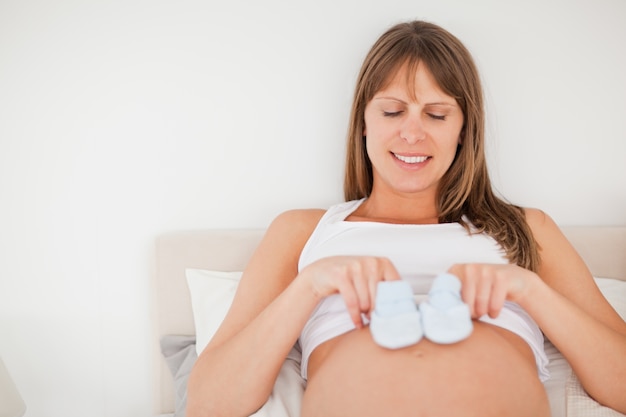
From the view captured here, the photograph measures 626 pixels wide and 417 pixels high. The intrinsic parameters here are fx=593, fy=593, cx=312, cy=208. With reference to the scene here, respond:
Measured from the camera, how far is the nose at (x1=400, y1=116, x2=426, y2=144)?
4.63ft

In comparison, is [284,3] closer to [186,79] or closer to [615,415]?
[186,79]

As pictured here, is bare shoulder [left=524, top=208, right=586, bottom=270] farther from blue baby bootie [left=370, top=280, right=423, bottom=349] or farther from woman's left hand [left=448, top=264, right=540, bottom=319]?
blue baby bootie [left=370, top=280, right=423, bottom=349]

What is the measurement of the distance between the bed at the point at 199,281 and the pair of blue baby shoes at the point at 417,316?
0.64 metres

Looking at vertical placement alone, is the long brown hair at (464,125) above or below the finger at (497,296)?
above

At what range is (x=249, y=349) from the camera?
120cm

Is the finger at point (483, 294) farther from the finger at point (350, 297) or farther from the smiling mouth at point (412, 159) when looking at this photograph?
the smiling mouth at point (412, 159)

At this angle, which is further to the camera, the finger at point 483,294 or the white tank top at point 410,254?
the white tank top at point 410,254

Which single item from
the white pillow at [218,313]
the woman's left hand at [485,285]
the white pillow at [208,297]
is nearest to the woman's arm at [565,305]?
the woman's left hand at [485,285]

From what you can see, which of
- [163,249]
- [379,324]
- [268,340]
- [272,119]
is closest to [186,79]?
[272,119]

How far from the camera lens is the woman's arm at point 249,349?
117 centimetres

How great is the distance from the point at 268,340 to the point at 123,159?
2.73ft

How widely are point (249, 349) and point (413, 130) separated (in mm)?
634

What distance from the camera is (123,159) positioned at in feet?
5.71

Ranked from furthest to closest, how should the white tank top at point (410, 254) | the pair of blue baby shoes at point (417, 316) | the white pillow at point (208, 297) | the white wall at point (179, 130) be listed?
1. the white wall at point (179, 130)
2. the white pillow at point (208, 297)
3. the white tank top at point (410, 254)
4. the pair of blue baby shoes at point (417, 316)
